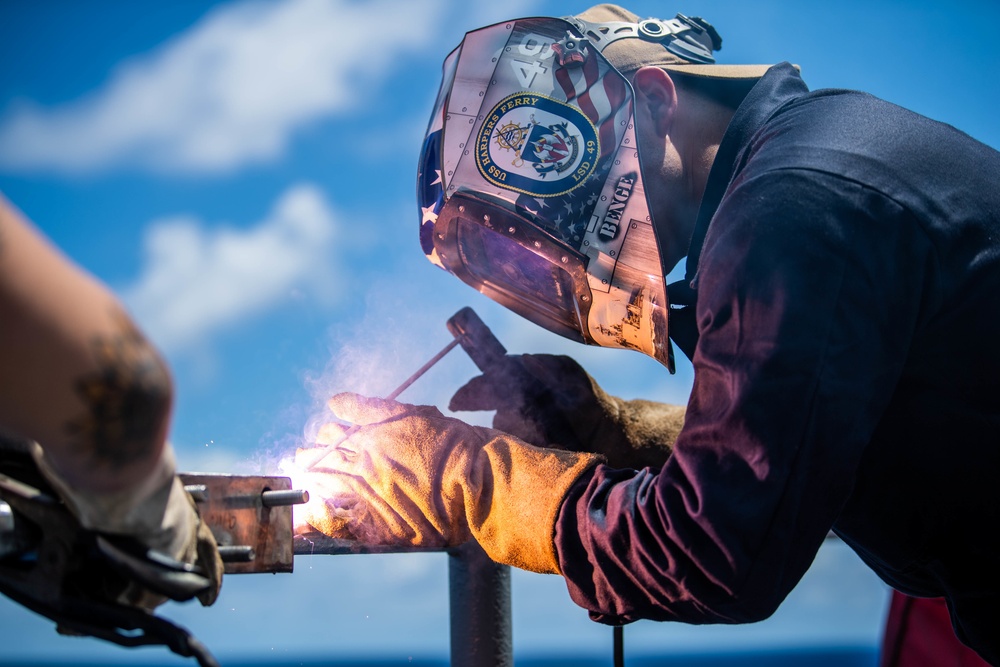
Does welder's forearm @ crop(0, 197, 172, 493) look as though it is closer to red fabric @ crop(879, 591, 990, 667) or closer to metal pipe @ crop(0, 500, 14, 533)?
metal pipe @ crop(0, 500, 14, 533)

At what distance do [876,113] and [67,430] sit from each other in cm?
111

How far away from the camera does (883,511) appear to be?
125 cm

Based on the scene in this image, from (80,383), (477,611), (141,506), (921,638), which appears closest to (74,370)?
(80,383)

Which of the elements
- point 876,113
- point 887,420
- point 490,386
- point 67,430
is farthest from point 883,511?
point 67,430

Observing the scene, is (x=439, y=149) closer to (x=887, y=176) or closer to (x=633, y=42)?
(x=633, y=42)

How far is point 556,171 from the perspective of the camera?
60.8 inches

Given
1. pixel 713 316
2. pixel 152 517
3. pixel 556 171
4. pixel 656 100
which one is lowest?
A: pixel 152 517

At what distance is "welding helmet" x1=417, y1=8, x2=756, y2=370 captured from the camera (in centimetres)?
154

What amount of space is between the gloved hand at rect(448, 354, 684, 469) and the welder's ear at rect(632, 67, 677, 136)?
61 cm

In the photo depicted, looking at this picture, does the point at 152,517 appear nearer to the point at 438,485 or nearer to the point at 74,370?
the point at 74,370

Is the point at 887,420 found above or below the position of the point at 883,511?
above

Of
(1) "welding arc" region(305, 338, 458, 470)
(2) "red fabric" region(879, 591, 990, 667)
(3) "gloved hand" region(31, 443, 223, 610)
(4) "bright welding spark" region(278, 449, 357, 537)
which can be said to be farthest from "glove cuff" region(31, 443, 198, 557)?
(2) "red fabric" region(879, 591, 990, 667)

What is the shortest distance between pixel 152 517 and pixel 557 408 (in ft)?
3.91

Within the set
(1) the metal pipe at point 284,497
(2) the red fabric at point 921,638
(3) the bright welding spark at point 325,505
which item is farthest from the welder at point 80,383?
(2) the red fabric at point 921,638
